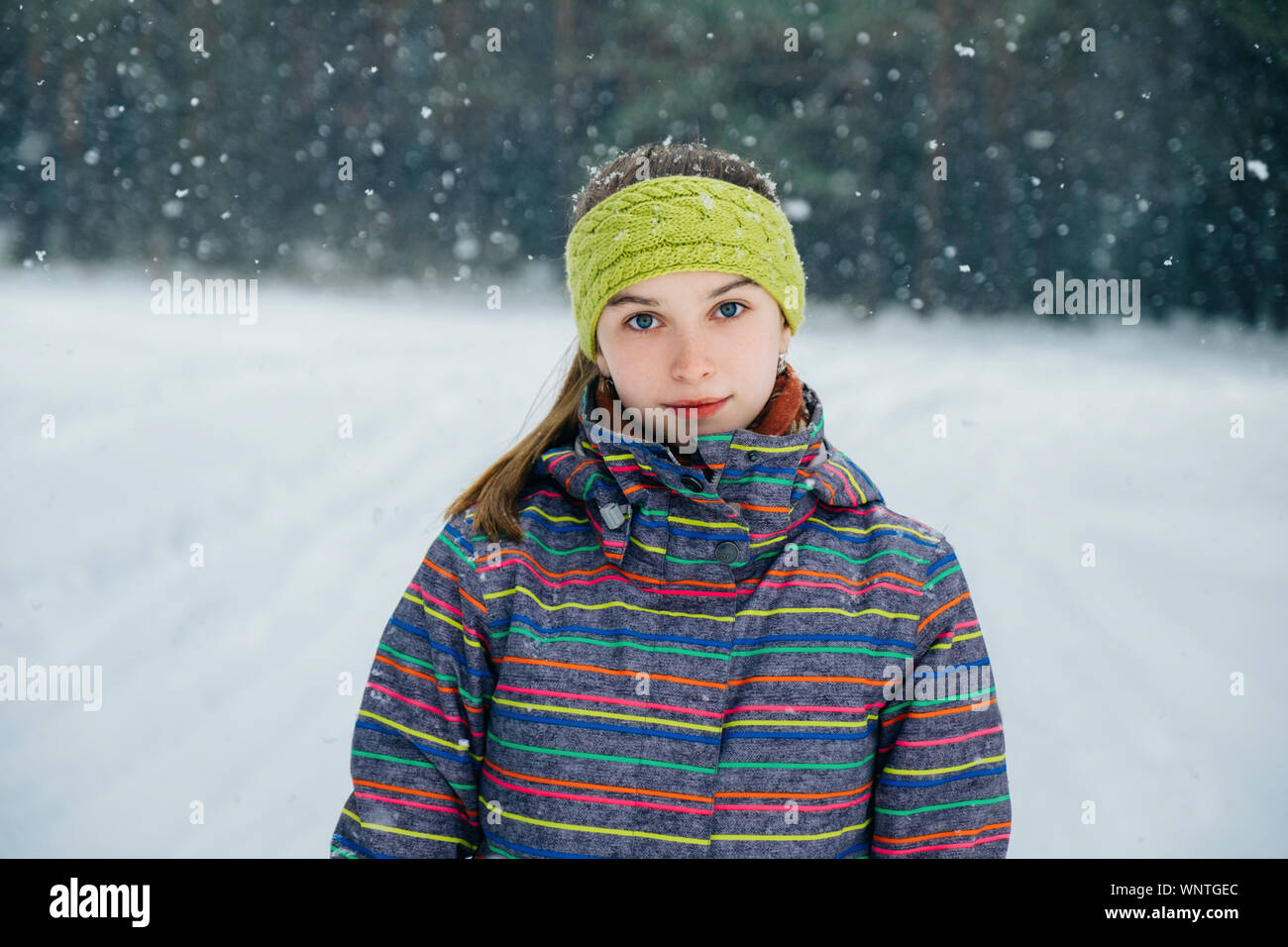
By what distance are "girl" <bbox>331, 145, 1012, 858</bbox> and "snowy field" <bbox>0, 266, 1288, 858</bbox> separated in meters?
0.32

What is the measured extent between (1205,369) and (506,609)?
24.0 ft

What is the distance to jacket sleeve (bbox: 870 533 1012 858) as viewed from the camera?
45.2 inches

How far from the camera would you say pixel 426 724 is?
3.80 feet

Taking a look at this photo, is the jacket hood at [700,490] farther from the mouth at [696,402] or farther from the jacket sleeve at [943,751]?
the jacket sleeve at [943,751]

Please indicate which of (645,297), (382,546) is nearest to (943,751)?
(645,297)

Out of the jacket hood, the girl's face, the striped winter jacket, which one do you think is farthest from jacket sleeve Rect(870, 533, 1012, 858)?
the girl's face

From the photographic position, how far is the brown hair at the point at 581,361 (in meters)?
1.27

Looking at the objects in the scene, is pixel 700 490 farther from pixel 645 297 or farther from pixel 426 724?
pixel 426 724

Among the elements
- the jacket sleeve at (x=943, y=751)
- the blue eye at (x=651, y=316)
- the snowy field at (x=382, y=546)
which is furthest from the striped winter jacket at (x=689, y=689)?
the snowy field at (x=382, y=546)

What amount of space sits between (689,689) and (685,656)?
40mm

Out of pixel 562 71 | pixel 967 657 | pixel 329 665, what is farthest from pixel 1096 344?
pixel 967 657

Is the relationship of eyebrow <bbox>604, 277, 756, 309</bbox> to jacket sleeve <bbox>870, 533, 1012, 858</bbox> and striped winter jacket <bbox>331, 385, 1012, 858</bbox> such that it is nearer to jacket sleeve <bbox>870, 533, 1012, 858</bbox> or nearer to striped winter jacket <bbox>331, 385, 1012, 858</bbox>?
striped winter jacket <bbox>331, 385, 1012, 858</bbox>

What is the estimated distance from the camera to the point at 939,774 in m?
1.15
